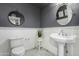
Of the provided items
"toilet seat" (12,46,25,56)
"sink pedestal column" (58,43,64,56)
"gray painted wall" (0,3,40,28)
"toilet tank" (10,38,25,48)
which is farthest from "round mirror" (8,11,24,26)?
"sink pedestal column" (58,43,64,56)

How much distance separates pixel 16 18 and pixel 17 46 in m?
0.45

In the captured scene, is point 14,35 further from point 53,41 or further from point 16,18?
point 53,41

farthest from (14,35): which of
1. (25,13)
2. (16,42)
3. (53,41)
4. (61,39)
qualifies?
(61,39)

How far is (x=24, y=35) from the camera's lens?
1.55 m

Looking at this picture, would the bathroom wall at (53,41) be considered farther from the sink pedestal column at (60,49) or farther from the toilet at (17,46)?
the toilet at (17,46)

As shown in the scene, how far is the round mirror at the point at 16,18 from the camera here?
1.52 m

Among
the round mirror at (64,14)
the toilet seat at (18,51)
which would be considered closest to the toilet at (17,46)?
the toilet seat at (18,51)

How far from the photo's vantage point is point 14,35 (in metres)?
1.53

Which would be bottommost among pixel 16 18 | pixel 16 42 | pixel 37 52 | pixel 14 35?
pixel 37 52

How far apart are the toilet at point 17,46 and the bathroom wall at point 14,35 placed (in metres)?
0.05

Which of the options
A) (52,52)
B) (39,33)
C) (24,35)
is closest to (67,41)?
(52,52)

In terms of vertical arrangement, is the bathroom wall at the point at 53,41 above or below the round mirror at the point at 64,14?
below

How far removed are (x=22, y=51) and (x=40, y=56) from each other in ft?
0.97

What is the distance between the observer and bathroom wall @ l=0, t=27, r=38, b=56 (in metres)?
1.52
